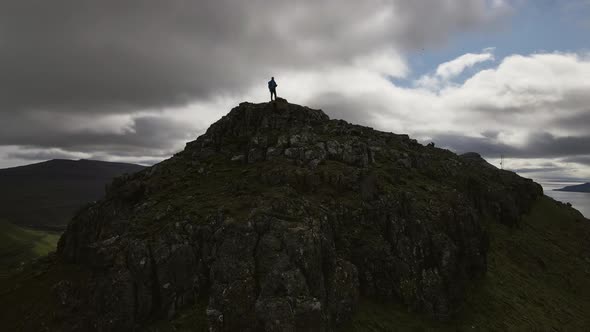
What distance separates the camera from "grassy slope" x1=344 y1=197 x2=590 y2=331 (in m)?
30.4

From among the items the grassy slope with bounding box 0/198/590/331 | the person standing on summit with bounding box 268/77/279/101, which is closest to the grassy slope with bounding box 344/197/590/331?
the grassy slope with bounding box 0/198/590/331

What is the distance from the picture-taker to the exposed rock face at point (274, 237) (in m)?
25.7

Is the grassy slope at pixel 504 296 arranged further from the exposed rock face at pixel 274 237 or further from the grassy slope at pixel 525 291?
the exposed rock face at pixel 274 237

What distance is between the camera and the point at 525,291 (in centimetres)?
4200

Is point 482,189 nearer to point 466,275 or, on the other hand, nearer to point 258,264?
point 466,275

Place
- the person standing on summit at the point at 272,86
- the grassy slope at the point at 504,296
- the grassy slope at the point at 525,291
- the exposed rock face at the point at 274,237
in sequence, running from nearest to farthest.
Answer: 1. the exposed rock face at the point at 274,237
2. the grassy slope at the point at 504,296
3. the grassy slope at the point at 525,291
4. the person standing on summit at the point at 272,86

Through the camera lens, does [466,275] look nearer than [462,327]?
No

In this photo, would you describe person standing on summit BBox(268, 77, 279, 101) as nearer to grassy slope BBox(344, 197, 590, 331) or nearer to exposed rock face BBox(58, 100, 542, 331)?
exposed rock face BBox(58, 100, 542, 331)

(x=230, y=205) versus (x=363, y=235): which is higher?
(x=230, y=205)

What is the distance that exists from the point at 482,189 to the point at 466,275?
35.1 metres

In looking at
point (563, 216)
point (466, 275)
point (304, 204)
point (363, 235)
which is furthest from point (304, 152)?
point (563, 216)

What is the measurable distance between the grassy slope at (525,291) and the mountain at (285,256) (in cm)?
23

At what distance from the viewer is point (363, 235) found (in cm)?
3494

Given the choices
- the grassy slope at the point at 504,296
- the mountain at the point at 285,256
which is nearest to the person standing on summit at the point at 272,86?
the mountain at the point at 285,256
